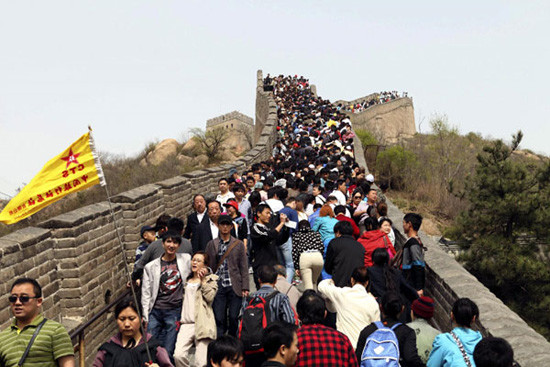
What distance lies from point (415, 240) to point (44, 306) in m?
4.45

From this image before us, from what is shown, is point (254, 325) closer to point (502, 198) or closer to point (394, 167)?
point (502, 198)

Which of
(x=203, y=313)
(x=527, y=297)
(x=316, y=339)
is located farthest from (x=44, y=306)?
(x=527, y=297)

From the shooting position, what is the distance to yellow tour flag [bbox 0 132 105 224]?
4.88 m

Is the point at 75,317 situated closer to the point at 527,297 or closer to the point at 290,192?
the point at 290,192

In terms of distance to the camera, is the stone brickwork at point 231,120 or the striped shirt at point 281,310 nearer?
the striped shirt at point 281,310

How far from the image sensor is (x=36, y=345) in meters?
3.68

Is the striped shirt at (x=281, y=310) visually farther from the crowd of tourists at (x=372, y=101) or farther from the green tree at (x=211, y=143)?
the crowd of tourists at (x=372, y=101)

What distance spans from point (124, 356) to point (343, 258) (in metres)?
3.18

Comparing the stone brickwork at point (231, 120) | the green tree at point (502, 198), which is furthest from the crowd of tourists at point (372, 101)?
the green tree at point (502, 198)

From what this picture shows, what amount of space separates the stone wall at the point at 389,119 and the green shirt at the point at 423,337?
5018 centimetres

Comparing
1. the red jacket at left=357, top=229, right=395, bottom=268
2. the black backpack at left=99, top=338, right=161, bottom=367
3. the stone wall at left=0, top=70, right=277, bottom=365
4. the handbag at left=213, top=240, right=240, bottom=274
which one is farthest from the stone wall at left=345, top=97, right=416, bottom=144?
the black backpack at left=99, top=338, right=161, bottom=367

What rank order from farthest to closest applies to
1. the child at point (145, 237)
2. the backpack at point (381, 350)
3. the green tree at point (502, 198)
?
the green tree at point (502, 198) < the child at point (145, 237) < the backpack at point (381, 350)

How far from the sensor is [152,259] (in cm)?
631

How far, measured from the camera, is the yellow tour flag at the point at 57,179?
4.88 m
